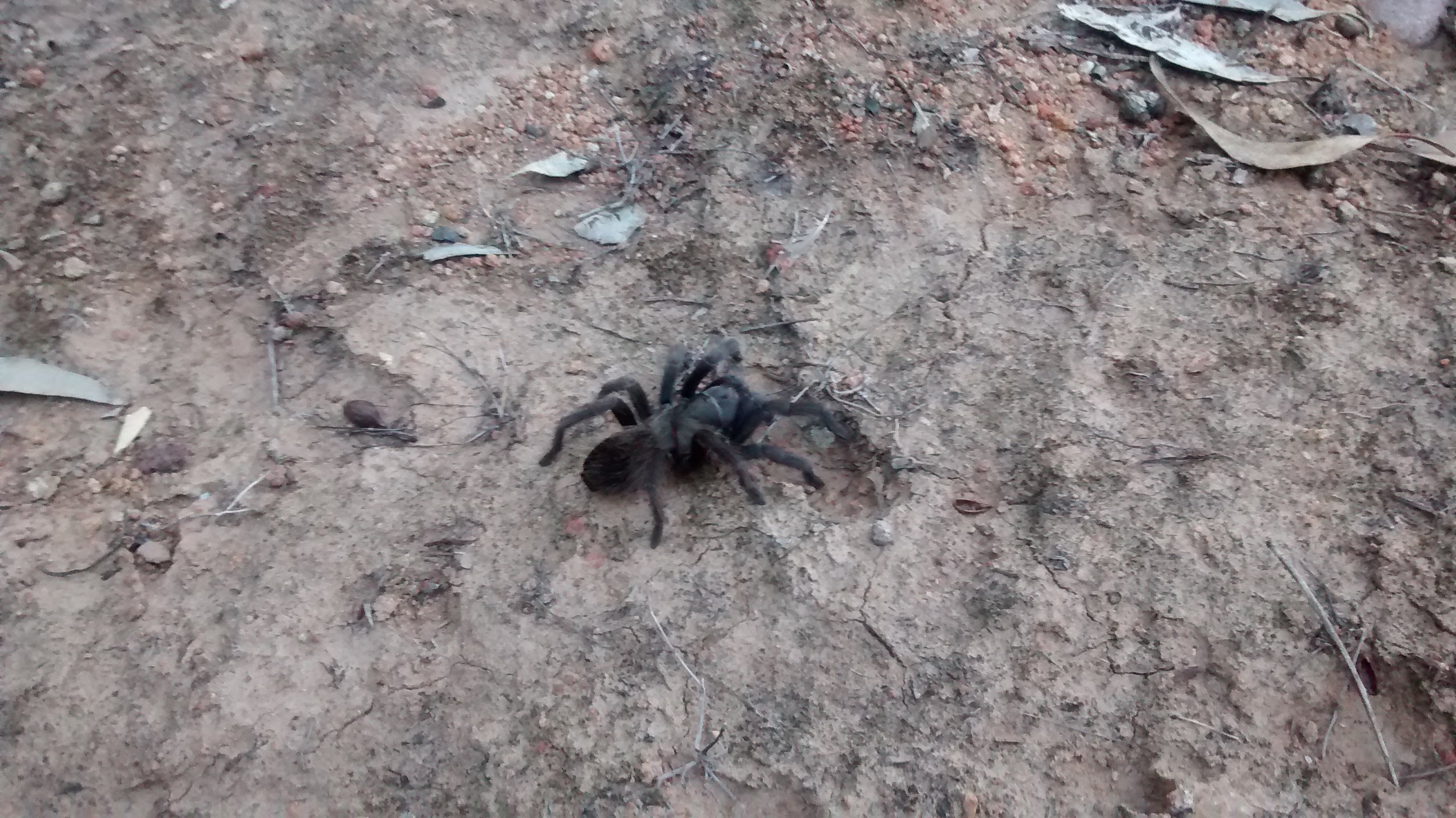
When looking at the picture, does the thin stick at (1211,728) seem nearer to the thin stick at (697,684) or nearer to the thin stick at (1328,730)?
the thin stick at (1328,730)

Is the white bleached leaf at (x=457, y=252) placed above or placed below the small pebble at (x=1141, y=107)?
below

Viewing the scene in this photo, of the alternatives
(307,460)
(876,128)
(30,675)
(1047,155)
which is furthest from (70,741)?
(1047,155)

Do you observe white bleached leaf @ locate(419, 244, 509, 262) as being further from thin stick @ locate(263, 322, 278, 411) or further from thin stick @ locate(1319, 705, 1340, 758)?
thin stick @ locate(1319, 705, 1340, 758)

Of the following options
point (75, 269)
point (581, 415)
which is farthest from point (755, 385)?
point (75, 269)

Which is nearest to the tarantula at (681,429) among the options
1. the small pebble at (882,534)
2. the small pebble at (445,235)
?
the small pebble at (882,534)

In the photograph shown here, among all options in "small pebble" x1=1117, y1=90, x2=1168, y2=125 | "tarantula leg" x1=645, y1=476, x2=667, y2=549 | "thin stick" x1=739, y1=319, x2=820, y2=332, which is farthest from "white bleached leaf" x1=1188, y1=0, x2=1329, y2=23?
"tarantula leg" x1=645, y1=476, x2=667, y2=549

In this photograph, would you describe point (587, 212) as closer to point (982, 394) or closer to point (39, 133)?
point (982, 394)
